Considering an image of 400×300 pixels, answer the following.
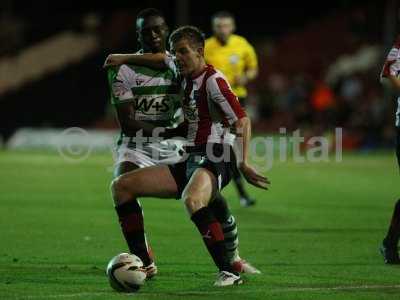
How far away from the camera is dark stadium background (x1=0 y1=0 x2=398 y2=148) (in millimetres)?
27500

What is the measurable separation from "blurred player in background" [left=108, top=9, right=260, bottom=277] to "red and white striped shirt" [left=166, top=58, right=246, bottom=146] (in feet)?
1.50

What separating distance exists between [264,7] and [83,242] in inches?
1165

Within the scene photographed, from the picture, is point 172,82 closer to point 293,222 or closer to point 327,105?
point 293,222

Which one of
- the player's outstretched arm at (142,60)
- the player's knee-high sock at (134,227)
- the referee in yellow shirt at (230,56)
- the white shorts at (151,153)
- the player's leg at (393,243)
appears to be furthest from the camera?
the referee in yellow shirt at (230,56)

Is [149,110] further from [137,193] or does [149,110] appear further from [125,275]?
[125,275]

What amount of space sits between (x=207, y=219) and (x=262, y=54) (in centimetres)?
2736

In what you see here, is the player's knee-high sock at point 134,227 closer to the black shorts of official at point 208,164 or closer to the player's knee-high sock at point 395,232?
the black shorts of official at point 208,164

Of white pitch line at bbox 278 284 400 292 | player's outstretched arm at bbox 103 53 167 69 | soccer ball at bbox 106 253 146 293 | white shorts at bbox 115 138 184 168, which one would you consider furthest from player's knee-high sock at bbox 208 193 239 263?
player's outstretched arm at bbox 103 53 167 69

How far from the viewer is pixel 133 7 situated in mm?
38438

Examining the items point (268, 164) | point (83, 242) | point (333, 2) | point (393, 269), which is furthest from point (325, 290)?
point (333, 2)

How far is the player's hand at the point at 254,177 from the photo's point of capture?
24.2ft

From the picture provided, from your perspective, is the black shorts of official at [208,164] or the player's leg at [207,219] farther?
the black shorts of official at [208,164]

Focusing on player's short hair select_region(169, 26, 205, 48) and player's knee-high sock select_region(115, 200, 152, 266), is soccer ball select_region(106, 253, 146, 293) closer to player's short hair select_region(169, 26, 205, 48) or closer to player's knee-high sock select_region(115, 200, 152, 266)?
player's knee-high sock select_region(115, 200, 152, 266)

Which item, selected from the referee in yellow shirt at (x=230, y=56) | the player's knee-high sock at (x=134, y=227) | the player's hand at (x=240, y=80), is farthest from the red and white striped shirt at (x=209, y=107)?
the referee in yellow shirt at (x=230, y=56)
